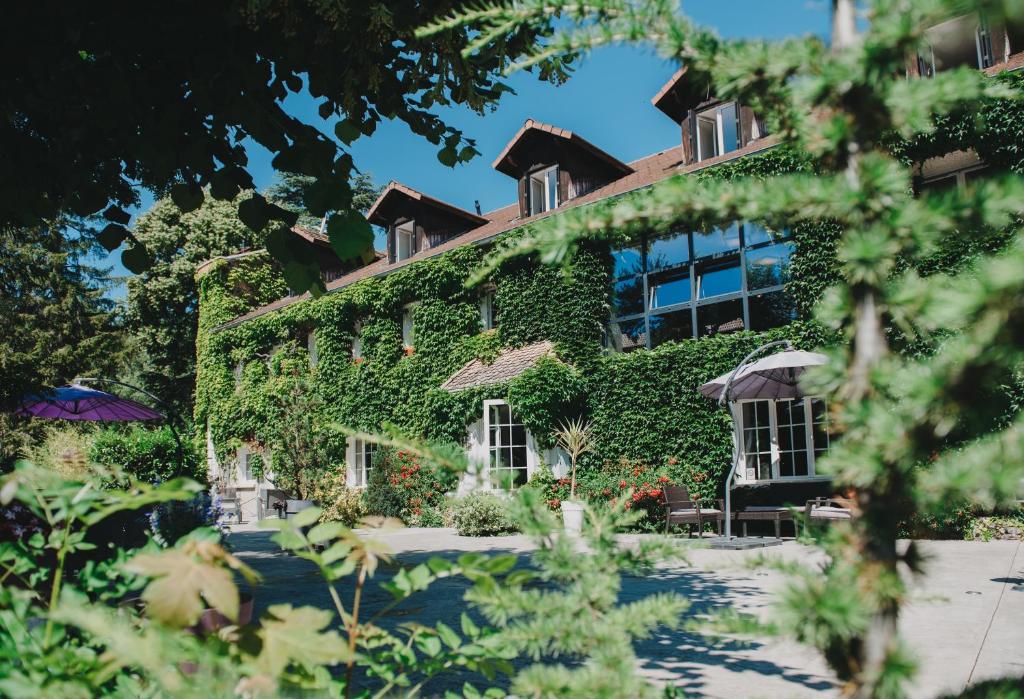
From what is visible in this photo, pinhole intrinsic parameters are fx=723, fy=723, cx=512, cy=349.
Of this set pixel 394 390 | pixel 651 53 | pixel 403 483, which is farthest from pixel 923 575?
pixel 394 390

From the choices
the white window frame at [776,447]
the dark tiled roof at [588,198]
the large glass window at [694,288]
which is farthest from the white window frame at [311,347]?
the white window frame at [776,447]

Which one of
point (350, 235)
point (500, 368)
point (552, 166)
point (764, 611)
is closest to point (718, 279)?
point (500, 368)

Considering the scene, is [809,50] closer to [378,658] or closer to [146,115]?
[378,658]

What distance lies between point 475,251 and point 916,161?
29.8ft

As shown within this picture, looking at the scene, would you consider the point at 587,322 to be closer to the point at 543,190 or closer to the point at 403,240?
the point at 543,190

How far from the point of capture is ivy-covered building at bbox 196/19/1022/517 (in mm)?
12180

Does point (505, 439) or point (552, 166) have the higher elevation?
point (552, 166)

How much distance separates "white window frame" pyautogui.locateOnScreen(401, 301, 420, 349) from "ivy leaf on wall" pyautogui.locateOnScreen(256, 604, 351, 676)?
16.9 metres

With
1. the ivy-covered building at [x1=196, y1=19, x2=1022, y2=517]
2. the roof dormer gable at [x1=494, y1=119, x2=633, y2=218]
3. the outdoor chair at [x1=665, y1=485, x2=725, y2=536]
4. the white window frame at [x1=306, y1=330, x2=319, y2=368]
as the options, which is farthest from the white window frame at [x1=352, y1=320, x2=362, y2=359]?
the outdoor chair at [x1=665, y1=485, x2=725, y2=536]

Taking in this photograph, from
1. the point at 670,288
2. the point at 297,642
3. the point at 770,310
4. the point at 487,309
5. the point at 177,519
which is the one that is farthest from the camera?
the point at 487,309

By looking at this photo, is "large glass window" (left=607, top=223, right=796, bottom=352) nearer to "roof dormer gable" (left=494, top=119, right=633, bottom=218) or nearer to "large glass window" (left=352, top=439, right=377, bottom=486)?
"roof dormer gable" (left=494, top=119, right=633, bottom=218)

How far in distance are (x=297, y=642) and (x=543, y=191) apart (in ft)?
54.3

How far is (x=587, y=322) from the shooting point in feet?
47.5

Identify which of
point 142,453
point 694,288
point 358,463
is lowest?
point 358,463
